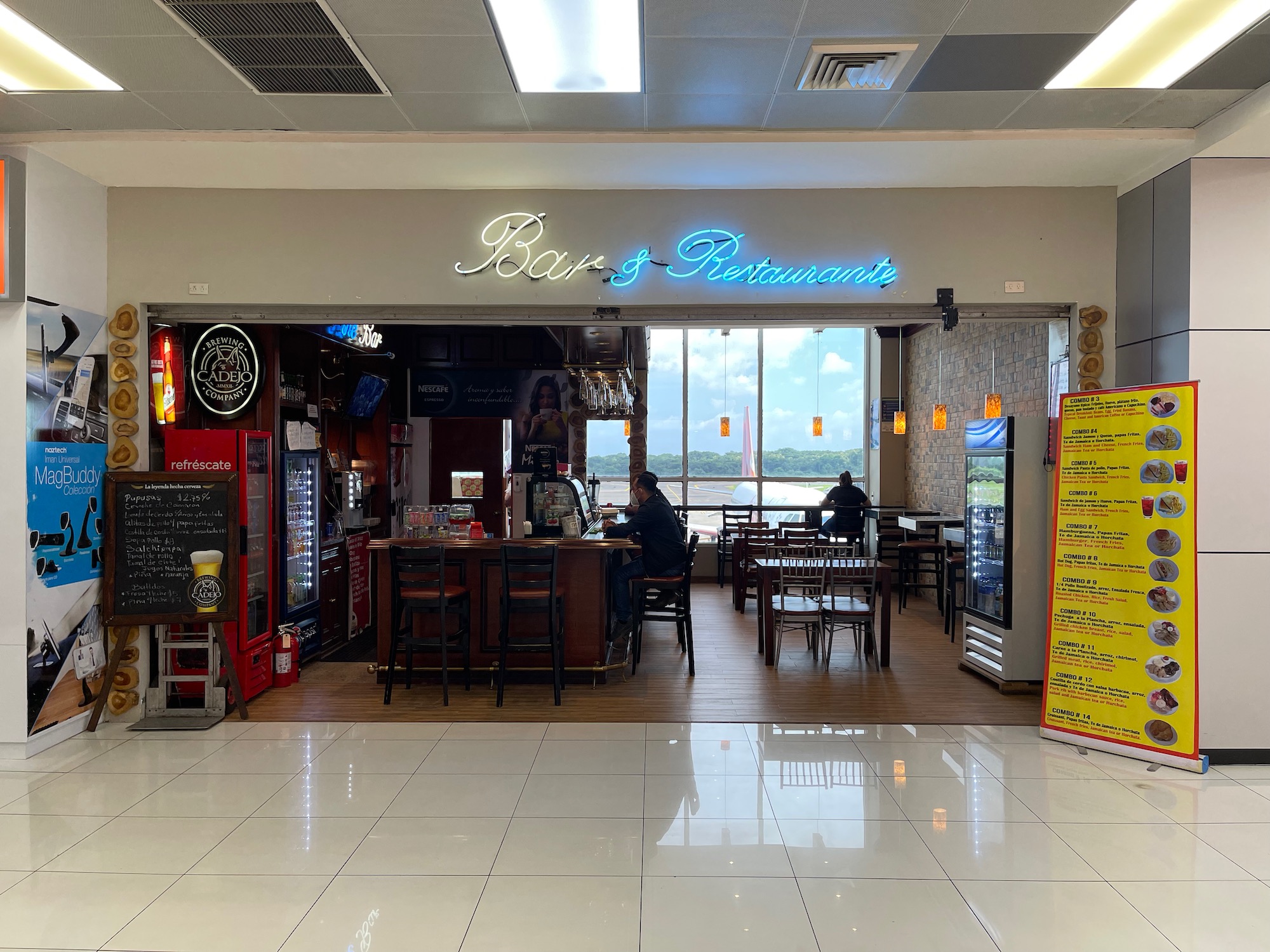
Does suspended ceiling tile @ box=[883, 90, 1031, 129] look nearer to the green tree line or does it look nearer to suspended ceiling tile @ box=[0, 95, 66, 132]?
suspended ceiling tile @ box=[0, 95, 66, 132]

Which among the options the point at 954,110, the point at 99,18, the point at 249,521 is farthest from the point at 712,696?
the point at 99,18

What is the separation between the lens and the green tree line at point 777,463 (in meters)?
12.6

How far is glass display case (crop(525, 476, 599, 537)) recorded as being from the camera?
8.19 meters

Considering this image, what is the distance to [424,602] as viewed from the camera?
5.56 metres

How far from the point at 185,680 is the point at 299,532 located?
59.4 inches

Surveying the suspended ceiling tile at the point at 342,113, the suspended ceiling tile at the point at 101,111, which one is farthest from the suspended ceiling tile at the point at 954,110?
the suspended ceiling tile at the point at 101,111

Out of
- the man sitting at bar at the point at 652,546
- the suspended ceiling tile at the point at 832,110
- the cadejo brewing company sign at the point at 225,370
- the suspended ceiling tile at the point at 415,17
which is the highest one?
the suspended ceiling tile at the point at 832,110

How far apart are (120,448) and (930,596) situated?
8.48 meters

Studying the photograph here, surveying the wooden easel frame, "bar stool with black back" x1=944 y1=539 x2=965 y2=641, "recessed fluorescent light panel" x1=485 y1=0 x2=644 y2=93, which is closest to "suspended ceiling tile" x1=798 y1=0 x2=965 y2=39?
"recessed fluorescent light panel" x1=485 y1=0 x2=644 y2=93

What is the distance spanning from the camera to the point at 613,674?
609cm

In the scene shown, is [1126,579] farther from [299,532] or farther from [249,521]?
[299,532]

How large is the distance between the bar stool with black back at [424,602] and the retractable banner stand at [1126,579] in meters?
3.64

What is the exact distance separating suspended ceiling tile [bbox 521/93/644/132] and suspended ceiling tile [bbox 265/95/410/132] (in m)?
0.71

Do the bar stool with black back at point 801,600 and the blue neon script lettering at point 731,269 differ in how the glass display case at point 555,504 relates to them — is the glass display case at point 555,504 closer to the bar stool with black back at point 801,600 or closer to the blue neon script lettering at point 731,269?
the bar stool with black back at point 801,600
